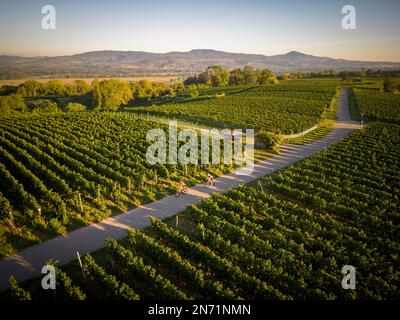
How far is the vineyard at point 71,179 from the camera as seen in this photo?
16016mm

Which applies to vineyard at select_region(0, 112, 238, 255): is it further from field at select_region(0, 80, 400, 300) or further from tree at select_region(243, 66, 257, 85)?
tree at select_region(243, 66, 257, 85)

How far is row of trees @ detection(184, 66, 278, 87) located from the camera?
A: 394ft

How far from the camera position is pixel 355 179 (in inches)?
859

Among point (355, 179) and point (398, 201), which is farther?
point (355, 179)

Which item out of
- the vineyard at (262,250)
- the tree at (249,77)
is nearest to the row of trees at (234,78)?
the tree at (249,77)

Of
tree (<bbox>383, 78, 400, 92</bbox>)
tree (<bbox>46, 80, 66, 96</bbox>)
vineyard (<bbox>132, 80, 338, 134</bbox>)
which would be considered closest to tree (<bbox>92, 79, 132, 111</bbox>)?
vineyard (<bbox>132, 80, 338, 134</bbox>)

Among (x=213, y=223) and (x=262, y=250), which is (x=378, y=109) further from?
(x=262, y=250)

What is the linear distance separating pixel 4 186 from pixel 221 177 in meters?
16.9

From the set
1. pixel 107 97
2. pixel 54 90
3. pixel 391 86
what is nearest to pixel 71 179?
pixel 107 97

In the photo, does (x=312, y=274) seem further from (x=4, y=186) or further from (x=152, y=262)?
(x=4, y=186)

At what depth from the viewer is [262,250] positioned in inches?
526

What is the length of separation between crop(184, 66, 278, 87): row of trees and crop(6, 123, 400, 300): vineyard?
105729 mm

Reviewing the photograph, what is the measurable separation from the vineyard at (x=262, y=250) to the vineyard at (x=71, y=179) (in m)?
4.02
